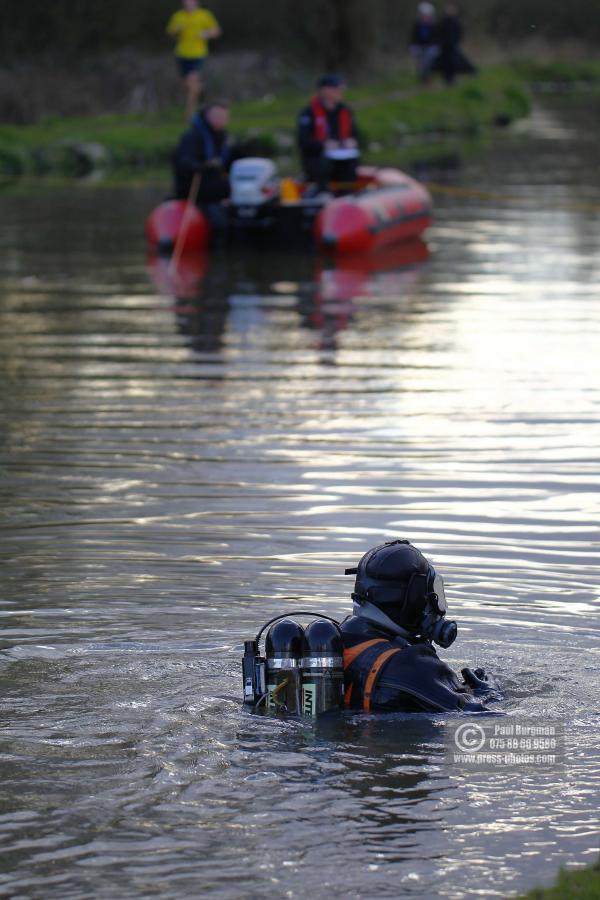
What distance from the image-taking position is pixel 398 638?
21.0ft

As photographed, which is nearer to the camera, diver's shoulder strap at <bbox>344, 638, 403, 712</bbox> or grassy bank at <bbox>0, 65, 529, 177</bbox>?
diver's shoulder strap at <bbox>344, 638, 403, 712</bbox>

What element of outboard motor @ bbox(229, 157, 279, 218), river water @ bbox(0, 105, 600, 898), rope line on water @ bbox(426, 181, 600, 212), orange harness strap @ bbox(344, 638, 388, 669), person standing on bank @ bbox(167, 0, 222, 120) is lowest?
river water @ bbox(0, 105, 600, 898)

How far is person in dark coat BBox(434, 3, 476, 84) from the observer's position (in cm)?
4041

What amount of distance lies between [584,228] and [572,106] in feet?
74.2

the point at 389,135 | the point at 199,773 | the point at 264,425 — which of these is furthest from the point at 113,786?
the point at 389,135

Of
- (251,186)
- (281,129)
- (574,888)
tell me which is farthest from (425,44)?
(574,888)

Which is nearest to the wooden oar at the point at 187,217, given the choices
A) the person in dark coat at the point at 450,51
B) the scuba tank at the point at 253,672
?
the scuba tank at the point at 253,672

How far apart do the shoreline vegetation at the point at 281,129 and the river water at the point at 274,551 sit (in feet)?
35.5

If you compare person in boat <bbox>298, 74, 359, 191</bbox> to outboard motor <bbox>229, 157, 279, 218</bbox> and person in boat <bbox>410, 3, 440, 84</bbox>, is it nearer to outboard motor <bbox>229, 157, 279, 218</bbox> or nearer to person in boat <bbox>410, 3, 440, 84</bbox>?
outboard motor <bbox>229, 157, 279, 218</bbox>

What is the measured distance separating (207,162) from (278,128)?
12652mm

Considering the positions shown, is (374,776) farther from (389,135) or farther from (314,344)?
(389,135)

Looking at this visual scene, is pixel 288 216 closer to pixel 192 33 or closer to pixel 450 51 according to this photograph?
pixel 192 33

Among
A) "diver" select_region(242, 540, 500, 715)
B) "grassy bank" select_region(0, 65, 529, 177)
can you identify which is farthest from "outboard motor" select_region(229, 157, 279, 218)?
"diver" select_region(242, 540, 500, 715)

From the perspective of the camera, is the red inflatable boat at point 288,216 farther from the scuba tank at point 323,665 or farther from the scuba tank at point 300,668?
the scuba tank at point 323,665
